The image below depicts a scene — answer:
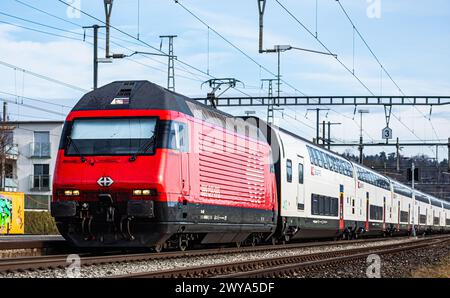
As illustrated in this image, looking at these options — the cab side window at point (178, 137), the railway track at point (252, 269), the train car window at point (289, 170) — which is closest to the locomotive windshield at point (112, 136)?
the cab side window at point (178, 137)

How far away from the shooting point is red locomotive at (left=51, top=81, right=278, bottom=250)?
680 inches

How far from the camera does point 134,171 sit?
17328 millimetres

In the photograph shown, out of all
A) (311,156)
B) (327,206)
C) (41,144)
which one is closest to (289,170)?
(311,156)

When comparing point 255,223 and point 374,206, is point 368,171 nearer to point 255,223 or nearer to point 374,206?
point 374,206

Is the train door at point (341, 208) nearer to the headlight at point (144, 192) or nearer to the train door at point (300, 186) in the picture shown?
the train door at point (300, 186)

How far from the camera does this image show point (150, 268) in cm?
1533

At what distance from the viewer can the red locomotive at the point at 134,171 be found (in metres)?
17.3

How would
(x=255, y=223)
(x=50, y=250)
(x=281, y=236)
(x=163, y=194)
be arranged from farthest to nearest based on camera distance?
(x=281, y=236) → (x=255, y=223) → (x=50, y=250) → (x=163, y=194)

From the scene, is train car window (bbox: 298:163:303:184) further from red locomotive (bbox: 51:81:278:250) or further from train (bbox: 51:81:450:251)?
red locomotive (bbox: 51:81:278:250)

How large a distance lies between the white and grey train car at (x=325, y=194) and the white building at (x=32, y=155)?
3132cm

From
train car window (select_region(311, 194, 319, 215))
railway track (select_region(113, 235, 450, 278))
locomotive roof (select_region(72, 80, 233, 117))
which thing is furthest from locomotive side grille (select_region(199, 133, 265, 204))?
train car window (select_region(311, 194, 319, 215))

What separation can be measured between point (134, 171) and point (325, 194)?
16297 mm
